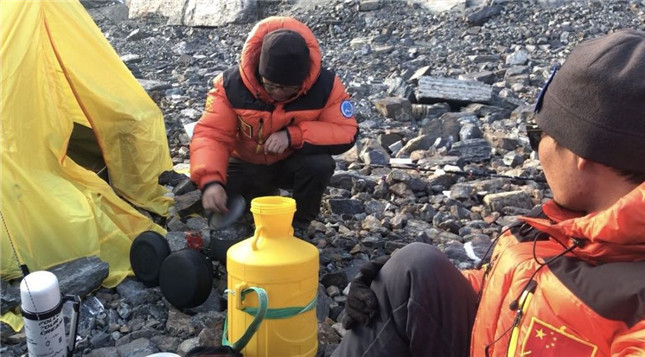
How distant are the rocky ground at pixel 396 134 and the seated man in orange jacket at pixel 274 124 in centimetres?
36

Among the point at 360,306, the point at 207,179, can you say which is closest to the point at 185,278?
the point at 207,179

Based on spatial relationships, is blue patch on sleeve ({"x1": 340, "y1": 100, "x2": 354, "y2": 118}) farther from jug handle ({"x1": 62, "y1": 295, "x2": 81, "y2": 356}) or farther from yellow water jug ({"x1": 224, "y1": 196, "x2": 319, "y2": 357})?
jug handle ({"x1": 62, "y1": 295, "x2": 81, "y2": 356})

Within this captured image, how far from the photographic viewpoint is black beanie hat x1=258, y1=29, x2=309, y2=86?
3039 mm

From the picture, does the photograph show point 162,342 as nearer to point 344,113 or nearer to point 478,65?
point 344,113

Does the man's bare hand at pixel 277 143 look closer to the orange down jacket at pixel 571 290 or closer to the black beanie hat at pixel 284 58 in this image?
the black beanie hat at pixel 284 58

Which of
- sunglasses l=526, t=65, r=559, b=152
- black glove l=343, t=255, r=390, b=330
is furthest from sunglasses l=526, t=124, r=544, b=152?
black glove l=343, t=255, r=390, b=330

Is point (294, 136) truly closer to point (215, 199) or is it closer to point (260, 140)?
point (260, 140)

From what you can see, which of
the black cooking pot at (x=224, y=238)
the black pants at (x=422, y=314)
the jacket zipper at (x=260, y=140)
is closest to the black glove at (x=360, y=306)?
the black pants at (x=422, y=314)

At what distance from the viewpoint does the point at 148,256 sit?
2.94 m

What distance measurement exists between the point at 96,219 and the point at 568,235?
2.32 meters

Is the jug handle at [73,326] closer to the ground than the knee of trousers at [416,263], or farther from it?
closer to the ground

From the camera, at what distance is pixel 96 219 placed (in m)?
3.05

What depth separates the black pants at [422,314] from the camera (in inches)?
67.5

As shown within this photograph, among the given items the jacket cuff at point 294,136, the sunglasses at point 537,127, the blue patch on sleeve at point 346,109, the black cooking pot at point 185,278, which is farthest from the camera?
the blue patch on sleeve at point 346,109
